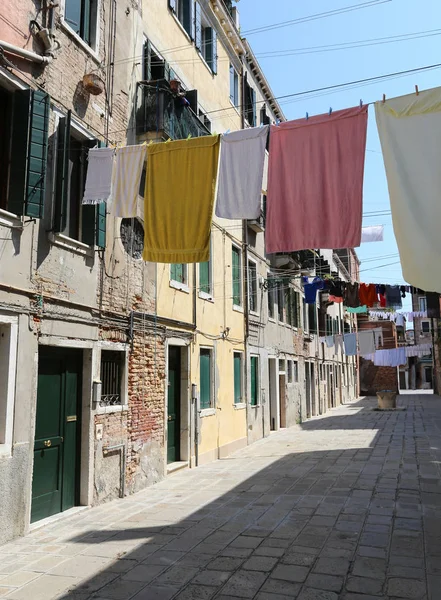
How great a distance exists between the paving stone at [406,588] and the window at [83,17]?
25.6ft

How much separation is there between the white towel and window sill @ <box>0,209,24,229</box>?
1129 mm

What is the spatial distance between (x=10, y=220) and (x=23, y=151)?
0.86m

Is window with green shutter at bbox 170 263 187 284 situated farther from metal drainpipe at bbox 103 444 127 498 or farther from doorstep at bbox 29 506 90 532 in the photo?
doorstep at bbox 29 506 90 532

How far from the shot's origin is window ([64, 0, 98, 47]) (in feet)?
24.5

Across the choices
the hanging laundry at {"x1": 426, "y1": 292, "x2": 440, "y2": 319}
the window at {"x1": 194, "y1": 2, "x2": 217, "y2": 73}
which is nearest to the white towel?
the window at {"x1": 194, "y1": 2, "x2": 217, "y2": 73}

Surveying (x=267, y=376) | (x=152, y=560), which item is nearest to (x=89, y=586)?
(x=152, y=560)

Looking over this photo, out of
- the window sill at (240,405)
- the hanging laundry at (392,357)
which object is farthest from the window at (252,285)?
the hanging laundry at (392,357)

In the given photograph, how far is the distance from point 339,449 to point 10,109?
10.8 metres

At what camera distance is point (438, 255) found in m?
5.44

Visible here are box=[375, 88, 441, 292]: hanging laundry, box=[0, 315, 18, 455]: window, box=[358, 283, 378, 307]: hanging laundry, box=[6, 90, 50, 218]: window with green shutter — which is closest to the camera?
box=[375, 88, 441, 292]: hanging laundry

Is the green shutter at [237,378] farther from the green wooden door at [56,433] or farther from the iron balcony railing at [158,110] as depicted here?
the green wooden door at [56,433]

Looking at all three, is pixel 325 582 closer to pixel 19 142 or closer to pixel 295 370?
pixel 19 142

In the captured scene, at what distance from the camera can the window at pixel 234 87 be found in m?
15.5

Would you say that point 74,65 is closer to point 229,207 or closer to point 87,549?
point 229,207
